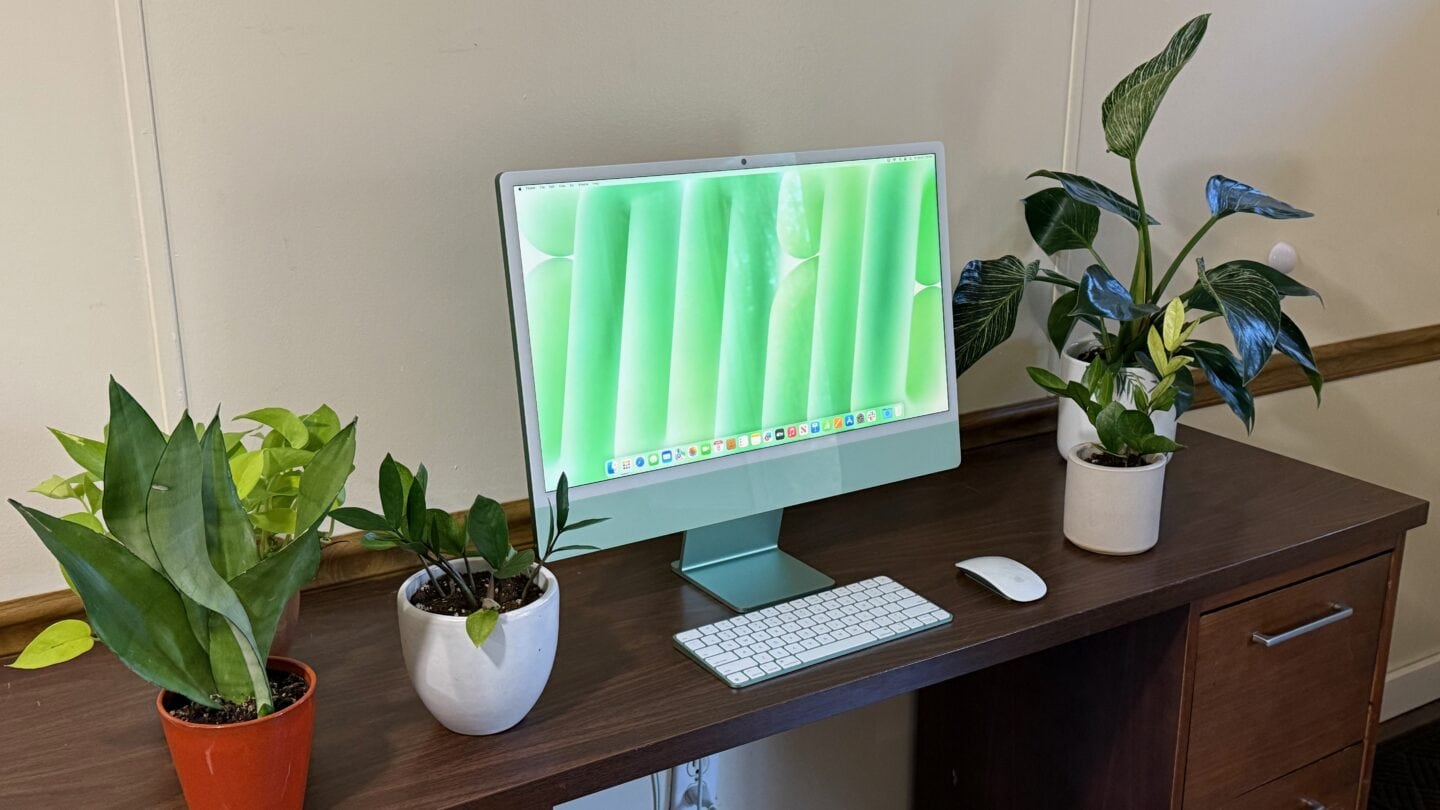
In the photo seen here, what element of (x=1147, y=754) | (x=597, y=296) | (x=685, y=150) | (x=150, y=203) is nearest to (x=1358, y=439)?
(x=1147, y=754)

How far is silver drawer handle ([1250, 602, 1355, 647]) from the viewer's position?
4.77 ft

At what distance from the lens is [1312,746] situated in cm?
157

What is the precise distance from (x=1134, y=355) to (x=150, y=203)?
115 cm

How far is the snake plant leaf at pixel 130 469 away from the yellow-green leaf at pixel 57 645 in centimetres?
10

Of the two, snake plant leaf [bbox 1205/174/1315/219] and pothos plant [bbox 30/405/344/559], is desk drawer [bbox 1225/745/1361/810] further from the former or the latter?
pothos plant [bbox 30/405/344/559]

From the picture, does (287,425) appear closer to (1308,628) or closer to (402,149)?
(402,149)

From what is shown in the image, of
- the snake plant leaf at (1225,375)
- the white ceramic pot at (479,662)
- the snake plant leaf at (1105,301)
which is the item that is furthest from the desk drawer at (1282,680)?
the white ceramic pot at (479,662)

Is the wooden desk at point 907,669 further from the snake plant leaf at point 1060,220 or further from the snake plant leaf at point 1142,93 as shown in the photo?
the snake plant leaf at point 1142,93

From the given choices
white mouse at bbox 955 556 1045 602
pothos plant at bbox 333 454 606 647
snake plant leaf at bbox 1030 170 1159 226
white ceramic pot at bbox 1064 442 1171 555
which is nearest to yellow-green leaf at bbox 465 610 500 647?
pothos plant at bbox 333 454 606 647

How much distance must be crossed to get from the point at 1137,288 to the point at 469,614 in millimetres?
1042

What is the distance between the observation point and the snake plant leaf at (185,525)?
0.89 meters

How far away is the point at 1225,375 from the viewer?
1.58 metres

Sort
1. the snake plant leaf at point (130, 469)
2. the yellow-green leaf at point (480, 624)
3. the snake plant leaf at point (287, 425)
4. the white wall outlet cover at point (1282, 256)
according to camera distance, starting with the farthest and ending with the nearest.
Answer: the white wall outlet cover at point (1282, 256) → the snake plant leaf at point (287, 425) → the yellow-green leaf at point (480, 624) → the snake plant leaf at point (130, 469)

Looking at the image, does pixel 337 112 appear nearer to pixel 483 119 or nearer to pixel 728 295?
pixel 483 119
